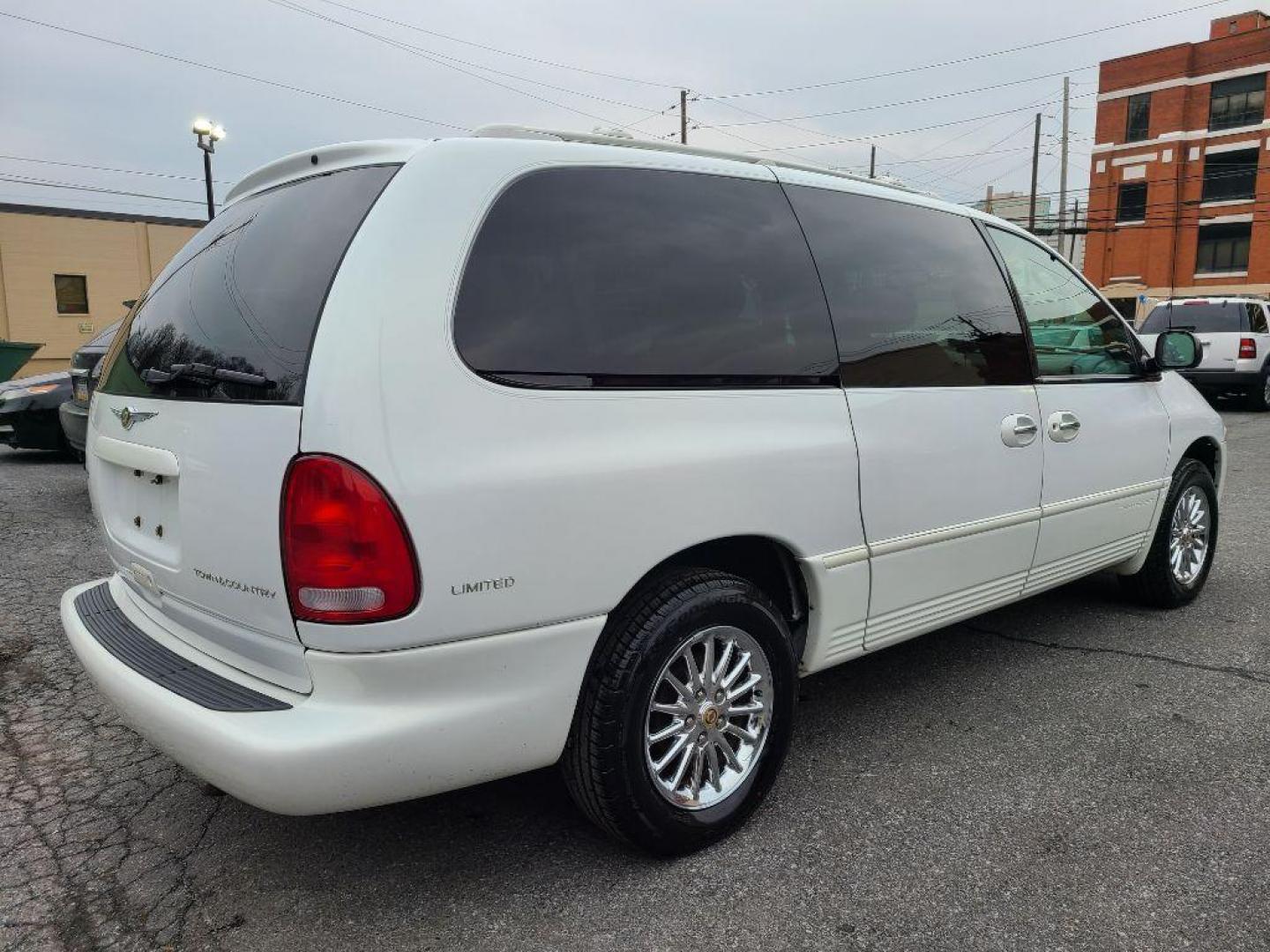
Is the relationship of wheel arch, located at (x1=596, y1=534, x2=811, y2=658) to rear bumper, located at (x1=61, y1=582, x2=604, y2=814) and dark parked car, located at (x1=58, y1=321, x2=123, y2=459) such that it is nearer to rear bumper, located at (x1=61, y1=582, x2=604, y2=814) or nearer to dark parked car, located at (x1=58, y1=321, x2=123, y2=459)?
rear bumper, located at (x1=61, y1=582, x2=604, y2=814)

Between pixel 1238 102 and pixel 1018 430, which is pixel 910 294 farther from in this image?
pixel 1238 102

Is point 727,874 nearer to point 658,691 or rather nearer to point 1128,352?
point 658,691

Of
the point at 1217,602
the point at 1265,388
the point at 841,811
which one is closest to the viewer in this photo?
the point at 841,811

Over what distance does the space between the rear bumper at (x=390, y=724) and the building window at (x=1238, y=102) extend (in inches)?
1824

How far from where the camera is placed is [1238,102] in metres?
38.3

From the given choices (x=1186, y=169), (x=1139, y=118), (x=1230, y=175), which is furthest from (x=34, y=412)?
(x=1139, y=118)

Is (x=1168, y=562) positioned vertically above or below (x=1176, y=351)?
below

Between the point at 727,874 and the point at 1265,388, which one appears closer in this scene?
the point at 727,874

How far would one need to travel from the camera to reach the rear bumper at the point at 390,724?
190 centimetres

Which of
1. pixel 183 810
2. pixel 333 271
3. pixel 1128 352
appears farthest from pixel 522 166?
pixel 1128 352

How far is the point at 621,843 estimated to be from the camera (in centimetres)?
237

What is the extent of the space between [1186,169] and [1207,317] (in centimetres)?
3040

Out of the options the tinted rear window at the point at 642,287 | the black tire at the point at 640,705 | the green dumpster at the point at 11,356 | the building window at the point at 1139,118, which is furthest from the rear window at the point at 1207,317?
the building window at the point at 1139,118

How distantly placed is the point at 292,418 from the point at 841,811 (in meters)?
1.86
